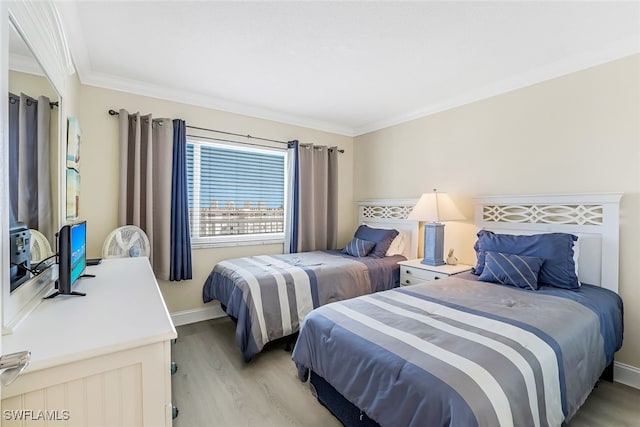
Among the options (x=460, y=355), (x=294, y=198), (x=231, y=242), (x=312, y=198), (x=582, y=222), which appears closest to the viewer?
(x=460, y=355)

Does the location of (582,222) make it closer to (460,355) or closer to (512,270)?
(512,270)

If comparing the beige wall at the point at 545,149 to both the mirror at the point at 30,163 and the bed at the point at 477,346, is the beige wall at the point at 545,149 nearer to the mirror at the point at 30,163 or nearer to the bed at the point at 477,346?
the bed at the point at 477,346

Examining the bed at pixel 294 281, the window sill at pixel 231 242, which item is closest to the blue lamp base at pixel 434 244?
the bed at pixel 294 281

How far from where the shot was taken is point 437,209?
2.99 m

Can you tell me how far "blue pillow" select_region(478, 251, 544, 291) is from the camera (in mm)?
2188

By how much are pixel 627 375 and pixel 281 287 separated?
2.71 m

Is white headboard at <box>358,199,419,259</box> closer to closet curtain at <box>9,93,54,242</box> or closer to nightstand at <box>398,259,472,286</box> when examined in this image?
nightstand at <box>398,259,472,286</box>

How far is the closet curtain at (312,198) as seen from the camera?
3.91 metres

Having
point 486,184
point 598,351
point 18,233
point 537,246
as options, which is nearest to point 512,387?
point 598,351

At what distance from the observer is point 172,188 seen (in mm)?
3094

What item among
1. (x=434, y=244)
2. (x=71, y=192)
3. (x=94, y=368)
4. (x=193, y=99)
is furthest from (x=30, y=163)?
(x=434, y=244)

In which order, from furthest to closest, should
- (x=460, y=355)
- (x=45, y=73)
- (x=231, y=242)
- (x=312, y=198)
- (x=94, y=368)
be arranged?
(x=312, y=198) → (x=231, y=242) → (x=45, y=73) → (x=460, y=355) → (x=94, y=368)

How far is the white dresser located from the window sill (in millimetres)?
2199

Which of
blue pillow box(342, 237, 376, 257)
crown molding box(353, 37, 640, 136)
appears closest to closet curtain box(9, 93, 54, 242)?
blue pillow box(342, 237, 376, 257)
